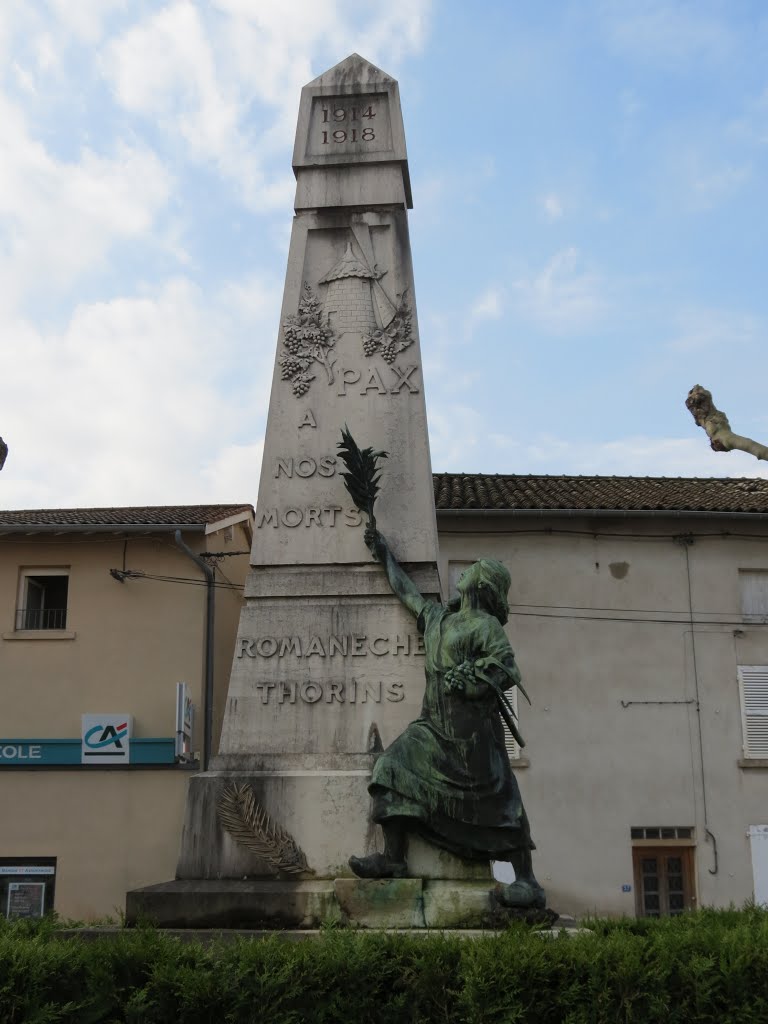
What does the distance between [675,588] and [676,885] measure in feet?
15.4

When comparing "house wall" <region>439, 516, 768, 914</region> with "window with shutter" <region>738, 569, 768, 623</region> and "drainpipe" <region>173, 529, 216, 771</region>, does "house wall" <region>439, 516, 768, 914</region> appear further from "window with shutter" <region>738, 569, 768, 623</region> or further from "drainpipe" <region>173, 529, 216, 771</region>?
"drainpipe" <region>173, 529, 216, 771</region>

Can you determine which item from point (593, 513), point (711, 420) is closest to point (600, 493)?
point (593, 513)

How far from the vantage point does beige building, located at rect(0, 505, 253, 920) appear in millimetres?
17969

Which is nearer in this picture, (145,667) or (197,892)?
(197,892)

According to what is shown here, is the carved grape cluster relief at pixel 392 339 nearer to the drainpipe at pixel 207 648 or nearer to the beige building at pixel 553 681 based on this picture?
the beige building at pixel 553 681

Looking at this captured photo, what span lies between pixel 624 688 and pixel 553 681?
1.16 metres

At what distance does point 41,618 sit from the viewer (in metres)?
19.8

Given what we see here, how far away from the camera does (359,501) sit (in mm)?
7574

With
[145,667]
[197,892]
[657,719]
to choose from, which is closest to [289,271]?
[197,892]

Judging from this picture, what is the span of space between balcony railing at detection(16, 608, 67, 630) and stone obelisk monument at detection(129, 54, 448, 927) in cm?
1263

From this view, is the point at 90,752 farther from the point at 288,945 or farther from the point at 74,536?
the point at 288,945

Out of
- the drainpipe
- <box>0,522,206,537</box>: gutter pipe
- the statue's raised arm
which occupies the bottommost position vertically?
the statue's raised arm

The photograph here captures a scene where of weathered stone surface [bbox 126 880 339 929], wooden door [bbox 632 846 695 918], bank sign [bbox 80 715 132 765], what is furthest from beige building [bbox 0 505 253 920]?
weathered stone surface [bbox 126 880 339 929]

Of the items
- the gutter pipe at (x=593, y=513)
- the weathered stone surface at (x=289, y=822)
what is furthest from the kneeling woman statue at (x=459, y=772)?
the gutter pipe at (x=593, y=513)
